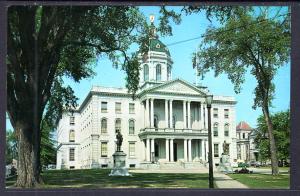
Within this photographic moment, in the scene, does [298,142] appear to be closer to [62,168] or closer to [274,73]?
[274,73]

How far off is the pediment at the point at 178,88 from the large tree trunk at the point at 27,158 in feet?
12.0

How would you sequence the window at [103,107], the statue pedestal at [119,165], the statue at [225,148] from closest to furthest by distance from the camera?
1. the statue pedestal at [119,165]
2. the statue at [225,148]
3. the window at [103,107]

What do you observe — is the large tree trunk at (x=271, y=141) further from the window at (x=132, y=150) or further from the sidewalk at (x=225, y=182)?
the window at (x=132, y=150)

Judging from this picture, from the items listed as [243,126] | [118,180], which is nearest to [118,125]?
[118,180]

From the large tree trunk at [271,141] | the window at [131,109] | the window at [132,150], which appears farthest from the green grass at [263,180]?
the window at [131,109]

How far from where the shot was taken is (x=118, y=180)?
13.2 meters

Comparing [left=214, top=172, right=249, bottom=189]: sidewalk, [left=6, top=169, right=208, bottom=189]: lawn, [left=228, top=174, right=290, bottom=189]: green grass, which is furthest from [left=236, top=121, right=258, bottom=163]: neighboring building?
[left=6, top=169, right=208, bottom=189]: lawn

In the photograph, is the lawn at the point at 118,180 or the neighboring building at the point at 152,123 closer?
the lawn at the point at 118,180

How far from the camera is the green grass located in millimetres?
13000

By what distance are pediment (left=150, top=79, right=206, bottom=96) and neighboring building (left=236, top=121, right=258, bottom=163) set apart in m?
1.60

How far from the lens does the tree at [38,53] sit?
1353cm

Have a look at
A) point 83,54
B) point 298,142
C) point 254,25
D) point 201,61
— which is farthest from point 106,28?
point 298,142
